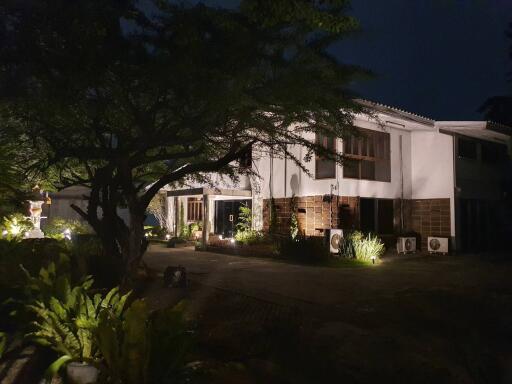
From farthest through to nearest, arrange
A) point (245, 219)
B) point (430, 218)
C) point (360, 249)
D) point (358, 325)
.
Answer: point (245, 219) < point (430, 218) < point (360, 249) < point (358, 325)

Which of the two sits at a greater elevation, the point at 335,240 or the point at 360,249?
the point at 335,240

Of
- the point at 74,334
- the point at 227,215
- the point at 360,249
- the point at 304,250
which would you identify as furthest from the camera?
the point at 227,215

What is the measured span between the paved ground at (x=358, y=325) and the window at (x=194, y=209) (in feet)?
34.8

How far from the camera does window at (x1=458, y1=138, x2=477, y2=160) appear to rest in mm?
17188

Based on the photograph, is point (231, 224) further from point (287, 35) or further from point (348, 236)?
point (287, 35)

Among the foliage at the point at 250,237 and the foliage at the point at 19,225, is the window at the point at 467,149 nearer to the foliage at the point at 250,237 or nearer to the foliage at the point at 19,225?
the foliage at the point at 250,237

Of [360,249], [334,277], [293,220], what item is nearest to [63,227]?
[293,220]

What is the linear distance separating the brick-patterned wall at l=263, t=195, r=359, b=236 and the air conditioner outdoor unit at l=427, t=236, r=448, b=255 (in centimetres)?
310

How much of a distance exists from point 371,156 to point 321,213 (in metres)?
3.10

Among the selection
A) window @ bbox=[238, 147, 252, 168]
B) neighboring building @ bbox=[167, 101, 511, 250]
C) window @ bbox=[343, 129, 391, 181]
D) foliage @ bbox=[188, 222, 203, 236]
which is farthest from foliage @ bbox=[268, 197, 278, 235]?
foliage @ bbox=[188, 222, 203, 236]

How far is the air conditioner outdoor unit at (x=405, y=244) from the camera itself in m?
16.2

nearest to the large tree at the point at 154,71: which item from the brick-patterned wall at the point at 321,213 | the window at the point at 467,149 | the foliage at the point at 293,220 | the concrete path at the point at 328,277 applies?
the concrete path at the point at 328,277

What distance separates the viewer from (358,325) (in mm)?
6164

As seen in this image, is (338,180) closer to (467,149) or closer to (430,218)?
(430,218)
